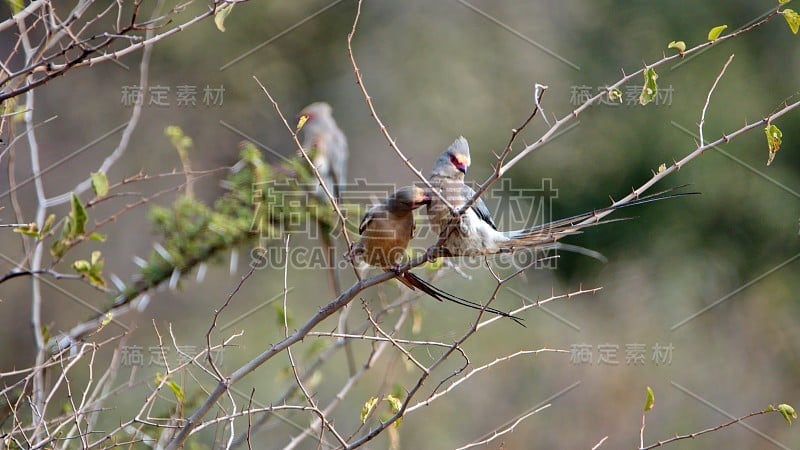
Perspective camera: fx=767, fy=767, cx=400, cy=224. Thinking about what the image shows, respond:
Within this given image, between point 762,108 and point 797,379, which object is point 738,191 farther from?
point 797,379

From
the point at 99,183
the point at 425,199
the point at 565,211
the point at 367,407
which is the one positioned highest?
the point at 99,183

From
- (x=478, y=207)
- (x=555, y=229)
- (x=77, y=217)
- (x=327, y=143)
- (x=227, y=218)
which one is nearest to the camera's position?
(x=77, y=217)

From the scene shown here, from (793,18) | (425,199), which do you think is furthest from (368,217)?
(793,18)

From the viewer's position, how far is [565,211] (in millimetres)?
8539

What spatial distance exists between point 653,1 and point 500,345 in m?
4.44

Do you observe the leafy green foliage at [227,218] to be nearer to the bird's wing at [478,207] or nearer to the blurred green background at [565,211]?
the bird's wing at [478,207]

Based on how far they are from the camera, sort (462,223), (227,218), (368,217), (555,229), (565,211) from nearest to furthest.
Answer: (555,229) < (462,223) < (368,217) < (227,218) < (565,211)

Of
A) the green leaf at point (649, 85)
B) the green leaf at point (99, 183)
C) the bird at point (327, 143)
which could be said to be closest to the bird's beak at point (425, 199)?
the green leaf at point (649, 85)

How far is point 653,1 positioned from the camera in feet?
29.5

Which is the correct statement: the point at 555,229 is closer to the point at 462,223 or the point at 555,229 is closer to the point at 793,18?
the point at 462,223

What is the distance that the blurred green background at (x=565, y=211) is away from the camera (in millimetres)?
8398

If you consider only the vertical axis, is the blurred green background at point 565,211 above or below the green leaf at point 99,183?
below

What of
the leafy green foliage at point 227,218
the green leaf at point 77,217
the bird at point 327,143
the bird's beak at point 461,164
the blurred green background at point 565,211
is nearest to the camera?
the green leaf at point 77,217

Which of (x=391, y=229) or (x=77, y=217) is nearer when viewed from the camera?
(x=77, y=217)
